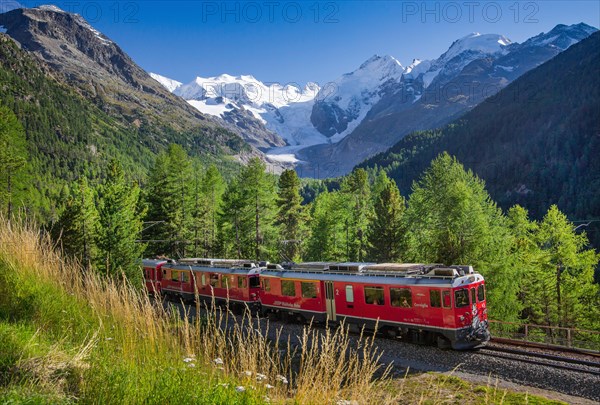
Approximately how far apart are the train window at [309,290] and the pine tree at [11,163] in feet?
62.4

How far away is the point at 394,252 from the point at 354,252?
6856 millimetres

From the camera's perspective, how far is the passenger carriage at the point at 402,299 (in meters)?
16.5

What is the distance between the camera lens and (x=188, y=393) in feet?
11.9

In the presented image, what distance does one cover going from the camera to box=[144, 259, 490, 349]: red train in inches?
653

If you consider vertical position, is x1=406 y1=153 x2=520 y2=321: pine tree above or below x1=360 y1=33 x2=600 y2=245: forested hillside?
below

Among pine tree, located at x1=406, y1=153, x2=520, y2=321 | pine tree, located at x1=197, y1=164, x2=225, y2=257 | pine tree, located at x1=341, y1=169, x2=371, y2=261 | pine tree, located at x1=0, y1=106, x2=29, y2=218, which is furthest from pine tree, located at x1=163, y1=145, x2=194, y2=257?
pine tree, located at x1=406, y1=153, x2=520, y2=321

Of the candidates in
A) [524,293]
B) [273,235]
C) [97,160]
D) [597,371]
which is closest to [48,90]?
[97,160]

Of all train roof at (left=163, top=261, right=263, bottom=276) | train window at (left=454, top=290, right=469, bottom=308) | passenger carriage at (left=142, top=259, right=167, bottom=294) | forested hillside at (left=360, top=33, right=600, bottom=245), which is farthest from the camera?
forested hillside at (left=360, top=33, right=600, bottom=245)

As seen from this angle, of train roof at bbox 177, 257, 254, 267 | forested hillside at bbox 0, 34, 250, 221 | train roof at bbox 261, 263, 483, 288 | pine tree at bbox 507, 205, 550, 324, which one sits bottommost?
pine tree at bbox 507, 205, 550, 324

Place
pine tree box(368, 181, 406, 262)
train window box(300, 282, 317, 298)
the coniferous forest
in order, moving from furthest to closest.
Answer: pine tree box(368, 181, 406, 262)
the coniferous forest
train window box(300, 282, 317, 298)

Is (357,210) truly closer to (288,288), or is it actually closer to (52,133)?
(288,288)

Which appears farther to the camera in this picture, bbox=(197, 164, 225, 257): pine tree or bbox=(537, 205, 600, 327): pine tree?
bbox=(197, 164, 225, 257): pine tree

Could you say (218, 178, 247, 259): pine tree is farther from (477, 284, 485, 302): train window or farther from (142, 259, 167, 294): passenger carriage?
(477, 284, 485, 302): train window

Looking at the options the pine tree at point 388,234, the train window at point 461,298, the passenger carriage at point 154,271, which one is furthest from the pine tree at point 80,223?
the train window at point 461,298
